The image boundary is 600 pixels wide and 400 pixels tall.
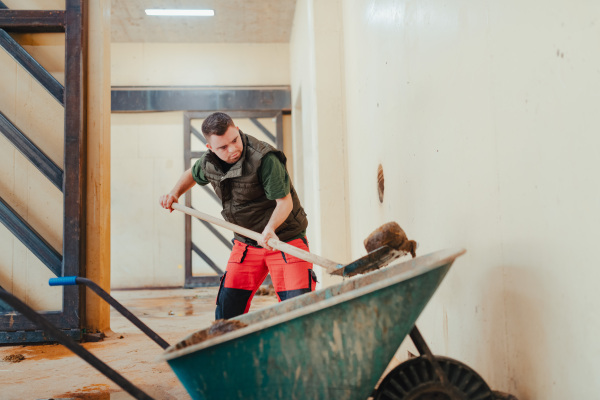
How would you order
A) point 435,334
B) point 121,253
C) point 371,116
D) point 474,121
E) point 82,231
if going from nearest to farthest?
point 474,121 → point 435,334 → point 371,116 → point 82,231 → point 121,253

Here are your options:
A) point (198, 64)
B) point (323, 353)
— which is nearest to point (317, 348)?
point (323, 353)

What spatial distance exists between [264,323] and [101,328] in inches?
109

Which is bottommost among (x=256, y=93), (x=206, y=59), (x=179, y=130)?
(x=179, y=130)

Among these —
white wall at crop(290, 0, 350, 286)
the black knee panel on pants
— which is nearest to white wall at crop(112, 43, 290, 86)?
white wall at crop(290, 0, 350, 286)

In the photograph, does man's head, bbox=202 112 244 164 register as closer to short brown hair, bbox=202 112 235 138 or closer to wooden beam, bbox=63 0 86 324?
short brown hair, bbox=202 112 235 138

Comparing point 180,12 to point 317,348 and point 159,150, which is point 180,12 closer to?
point 159,150

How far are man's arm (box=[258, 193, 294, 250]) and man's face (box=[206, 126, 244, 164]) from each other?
289 millimetres

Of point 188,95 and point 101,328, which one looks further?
point 188,95

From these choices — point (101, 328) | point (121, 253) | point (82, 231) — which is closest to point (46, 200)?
point (82, 231)

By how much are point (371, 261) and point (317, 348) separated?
0.46m

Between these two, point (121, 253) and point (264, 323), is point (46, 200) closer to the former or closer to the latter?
point (264, 323)

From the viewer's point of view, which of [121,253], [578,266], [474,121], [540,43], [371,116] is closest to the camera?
[578,266]

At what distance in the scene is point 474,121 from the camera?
167cm

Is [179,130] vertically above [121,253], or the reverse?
[179,130]
